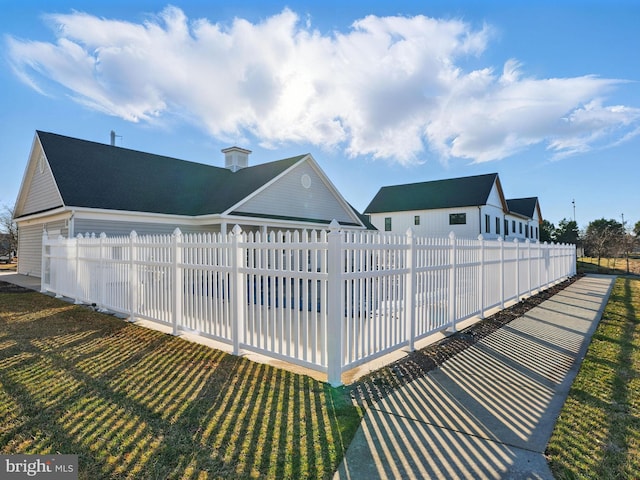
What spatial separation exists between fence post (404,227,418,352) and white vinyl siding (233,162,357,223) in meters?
10.2

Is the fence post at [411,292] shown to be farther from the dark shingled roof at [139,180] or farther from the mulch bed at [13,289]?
the mulch bed at [13,289]

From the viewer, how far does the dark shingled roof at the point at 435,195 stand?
2654cm

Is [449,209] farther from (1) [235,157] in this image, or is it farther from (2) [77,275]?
(2) [77,275]

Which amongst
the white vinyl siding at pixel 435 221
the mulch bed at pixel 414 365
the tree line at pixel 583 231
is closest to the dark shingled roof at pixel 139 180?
the mulch bed at pixel 414 365

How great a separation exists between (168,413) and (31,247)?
19.0 meters

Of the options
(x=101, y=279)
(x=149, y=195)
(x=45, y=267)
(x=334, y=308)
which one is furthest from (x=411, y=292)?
(x=149, y=195)

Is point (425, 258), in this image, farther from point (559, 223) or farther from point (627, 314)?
point (559, 223)

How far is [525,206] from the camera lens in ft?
119

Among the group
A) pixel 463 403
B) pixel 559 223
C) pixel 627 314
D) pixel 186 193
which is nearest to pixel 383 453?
pixel 463 403

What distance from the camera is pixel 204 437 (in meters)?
2.76

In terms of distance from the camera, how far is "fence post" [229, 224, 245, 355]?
4867 mm

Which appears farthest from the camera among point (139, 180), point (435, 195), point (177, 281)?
point (435, 195)

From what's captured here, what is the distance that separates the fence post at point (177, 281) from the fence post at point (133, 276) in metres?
1.52

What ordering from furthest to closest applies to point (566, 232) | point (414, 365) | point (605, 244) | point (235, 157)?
1. point (566, 232)
2. point (605, 244)
3. point (235, 157)
4. point (414, 365)
